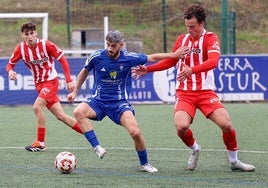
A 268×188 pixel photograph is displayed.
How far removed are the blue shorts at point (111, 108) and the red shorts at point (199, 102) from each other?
0.60m

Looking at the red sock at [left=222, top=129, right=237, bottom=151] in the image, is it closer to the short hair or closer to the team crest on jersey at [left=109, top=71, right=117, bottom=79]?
the team crest on jersey at [left=109, top=71, right=117, bottom=79]

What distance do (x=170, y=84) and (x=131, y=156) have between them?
9277mm

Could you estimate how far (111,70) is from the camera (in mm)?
9523

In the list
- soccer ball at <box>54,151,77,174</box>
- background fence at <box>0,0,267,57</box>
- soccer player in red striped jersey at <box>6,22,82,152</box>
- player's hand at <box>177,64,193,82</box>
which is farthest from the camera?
background fence at <box>0,0,267,57</box>

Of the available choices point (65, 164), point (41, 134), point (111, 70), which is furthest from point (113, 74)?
point (41, 134)

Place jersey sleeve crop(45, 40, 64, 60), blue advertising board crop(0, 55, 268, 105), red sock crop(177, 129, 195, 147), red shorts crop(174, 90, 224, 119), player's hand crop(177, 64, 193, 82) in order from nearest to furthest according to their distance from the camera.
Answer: player's hand crop(177, 64, 193, 82) < red shorts crop(174, 90, 224, 119) < red sock crop(177, 129, 195, 147) < jersey sleeve crop(45, 40, 64, 60) < blue advertising board crop(0, 55, 268, 105)

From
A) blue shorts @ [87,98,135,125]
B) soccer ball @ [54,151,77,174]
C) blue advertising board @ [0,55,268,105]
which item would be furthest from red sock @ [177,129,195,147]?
blue advertising board @ [0,55,268,105]

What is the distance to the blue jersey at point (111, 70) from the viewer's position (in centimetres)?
954

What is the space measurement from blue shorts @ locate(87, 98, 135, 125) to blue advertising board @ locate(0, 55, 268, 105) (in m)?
10.2

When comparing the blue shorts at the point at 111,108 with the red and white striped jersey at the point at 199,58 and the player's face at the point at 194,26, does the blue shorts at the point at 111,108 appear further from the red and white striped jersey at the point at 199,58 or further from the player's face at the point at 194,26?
the player's face at the point at 194,26

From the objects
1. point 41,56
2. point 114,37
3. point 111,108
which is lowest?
point 111,108

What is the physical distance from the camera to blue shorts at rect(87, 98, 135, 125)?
31.3 ft

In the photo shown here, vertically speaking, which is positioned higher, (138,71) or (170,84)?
(138,71)

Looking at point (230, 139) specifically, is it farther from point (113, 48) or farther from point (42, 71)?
point (42, 71)
